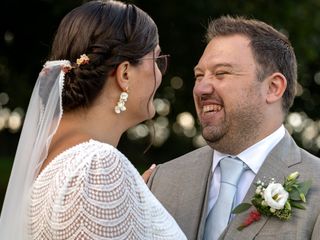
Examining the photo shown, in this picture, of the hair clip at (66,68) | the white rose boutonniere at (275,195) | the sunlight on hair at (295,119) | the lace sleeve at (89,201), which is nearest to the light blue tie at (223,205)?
the white rose boutonniere at (275,195)

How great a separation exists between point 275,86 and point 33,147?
1.84m

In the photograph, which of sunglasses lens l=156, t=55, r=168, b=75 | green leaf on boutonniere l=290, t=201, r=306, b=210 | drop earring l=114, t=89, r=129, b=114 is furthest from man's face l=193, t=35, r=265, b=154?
drop earring l=114, t=89, r=129, b=114

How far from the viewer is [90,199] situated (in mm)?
3252

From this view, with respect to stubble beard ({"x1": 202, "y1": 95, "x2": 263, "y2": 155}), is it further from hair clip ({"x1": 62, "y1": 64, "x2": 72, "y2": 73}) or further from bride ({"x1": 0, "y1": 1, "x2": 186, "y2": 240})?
hair clip ({"x1": 62, "y1": 64, "x2": 72, "y2": 73})

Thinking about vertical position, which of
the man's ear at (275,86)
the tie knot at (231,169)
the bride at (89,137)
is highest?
the bride at (89,137)

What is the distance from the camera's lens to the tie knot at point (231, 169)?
458cm

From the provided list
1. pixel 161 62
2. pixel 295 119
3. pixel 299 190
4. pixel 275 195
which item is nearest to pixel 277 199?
pixel 275 195

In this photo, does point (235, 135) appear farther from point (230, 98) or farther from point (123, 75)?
point (123, 75)

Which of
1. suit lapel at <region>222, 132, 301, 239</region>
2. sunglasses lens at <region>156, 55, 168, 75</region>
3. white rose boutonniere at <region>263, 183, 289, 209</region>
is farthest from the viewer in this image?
suit lapel at <region>222, 132, 301, 239</region>

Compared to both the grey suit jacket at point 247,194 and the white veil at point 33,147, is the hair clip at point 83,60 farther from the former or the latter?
the grey suit jacket at point 247,194

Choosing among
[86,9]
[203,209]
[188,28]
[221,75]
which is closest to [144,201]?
[86,9]

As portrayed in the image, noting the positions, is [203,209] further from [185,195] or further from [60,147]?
[60,147]

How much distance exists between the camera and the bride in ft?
10.7

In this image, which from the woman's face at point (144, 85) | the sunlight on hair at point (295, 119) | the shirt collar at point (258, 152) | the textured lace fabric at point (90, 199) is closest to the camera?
the textured lace fabric at point (90, 199)
